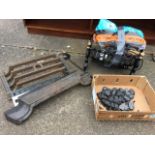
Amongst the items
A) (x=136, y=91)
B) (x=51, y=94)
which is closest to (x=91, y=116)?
(x=51, y=94)

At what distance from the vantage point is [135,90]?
1719mm

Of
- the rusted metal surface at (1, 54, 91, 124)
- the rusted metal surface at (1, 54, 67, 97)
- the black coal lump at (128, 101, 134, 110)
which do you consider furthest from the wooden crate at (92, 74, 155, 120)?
the rusted metal surface at (1, 54, 67, 97)

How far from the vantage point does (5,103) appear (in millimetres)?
1513

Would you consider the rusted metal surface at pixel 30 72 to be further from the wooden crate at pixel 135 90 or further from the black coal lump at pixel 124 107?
the black coal lump at pixel 124 107

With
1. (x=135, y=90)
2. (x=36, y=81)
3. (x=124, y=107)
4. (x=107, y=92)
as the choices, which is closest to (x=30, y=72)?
(x=36, y=81)

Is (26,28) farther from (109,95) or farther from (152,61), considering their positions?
(152,61)

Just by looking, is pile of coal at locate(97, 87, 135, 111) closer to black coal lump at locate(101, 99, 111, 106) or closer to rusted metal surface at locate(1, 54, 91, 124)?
black coal lump at locate(101, 99, 111, 106)

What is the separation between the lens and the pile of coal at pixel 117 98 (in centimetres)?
154

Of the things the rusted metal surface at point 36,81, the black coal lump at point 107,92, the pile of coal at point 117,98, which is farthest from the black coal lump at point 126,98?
the rusted metal surface at point 36,81

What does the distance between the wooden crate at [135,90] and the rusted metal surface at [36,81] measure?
141mm

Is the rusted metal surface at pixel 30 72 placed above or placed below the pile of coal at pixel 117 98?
above

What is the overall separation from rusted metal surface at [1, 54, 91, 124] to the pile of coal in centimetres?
21

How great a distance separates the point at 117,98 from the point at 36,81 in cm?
74

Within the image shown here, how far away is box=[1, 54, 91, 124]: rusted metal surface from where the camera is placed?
144 cm
